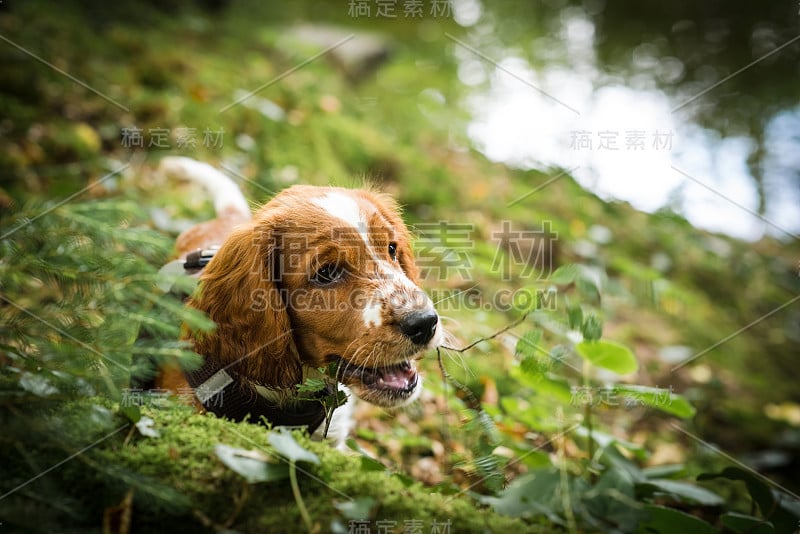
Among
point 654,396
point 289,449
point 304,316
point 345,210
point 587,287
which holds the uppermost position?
point 345,210

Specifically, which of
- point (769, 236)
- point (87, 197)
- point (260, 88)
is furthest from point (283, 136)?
point (769, 236)

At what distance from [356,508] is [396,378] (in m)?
0.90

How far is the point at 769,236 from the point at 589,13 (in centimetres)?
513

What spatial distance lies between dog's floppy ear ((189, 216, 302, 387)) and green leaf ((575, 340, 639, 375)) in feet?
4.48

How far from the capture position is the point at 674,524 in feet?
7.09

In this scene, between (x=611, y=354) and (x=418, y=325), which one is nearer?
(x=418, y=325)

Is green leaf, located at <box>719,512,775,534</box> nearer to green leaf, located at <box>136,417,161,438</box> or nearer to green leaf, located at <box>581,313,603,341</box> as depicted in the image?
green leaf, located at <box>581,313,603,341</box>

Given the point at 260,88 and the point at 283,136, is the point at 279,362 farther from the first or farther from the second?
the point at 260,88

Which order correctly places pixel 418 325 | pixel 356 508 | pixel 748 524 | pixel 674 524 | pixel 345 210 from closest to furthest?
pixel 356 508, pixel 674 524, pixel 748 524, pixel 418 325, pixel 345 210

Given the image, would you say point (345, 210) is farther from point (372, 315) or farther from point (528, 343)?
point (528, 343)

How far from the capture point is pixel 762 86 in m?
9.02

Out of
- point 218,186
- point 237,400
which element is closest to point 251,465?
point 237,400

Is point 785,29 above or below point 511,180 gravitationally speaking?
above

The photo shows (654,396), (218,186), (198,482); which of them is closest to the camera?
(198,482)
